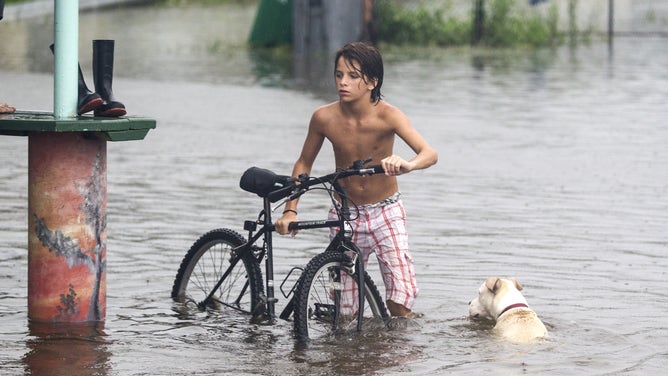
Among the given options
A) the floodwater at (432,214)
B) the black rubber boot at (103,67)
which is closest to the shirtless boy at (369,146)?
the floodwater at (432,214)

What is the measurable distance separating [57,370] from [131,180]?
606cm

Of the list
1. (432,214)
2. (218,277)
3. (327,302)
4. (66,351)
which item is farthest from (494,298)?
(432,214)

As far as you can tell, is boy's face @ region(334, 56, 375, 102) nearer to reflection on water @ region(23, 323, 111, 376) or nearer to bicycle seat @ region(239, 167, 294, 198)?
bicycle seat @ region(239, 167, 294, 198)

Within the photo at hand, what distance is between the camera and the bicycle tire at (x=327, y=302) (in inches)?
271

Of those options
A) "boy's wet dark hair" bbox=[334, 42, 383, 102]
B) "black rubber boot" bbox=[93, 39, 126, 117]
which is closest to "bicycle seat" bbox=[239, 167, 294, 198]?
"boy's wet dark hair" bbox=[334, 42, 383, 102]

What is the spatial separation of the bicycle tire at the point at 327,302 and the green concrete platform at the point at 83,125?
1168 mm

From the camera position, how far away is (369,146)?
736 centimetres

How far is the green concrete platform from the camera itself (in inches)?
277

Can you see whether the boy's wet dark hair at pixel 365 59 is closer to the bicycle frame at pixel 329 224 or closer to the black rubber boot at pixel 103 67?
the bicycle frame at pixel 329 224

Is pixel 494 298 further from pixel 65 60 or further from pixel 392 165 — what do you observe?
pixel 65 60

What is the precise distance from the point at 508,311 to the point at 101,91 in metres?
2.35

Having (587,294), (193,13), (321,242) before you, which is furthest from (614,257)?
(193,13)

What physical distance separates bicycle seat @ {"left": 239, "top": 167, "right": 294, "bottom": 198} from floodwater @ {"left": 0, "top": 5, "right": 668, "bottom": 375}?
0.72 meters

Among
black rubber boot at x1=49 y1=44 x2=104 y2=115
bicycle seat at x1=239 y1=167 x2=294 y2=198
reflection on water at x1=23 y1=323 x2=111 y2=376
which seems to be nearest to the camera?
reflection on water at x1=23 y1=323 x2=111 y2=376
